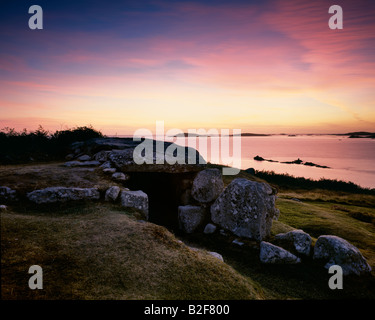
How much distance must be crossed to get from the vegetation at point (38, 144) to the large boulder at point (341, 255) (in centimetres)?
1494

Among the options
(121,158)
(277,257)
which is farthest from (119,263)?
(121,158)

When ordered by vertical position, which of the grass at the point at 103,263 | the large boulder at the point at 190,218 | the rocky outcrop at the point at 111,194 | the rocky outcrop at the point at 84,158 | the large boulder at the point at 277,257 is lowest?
the large boulder at the point at 277,257

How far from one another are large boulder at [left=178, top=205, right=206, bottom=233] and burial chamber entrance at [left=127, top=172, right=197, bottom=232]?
1.97 ft

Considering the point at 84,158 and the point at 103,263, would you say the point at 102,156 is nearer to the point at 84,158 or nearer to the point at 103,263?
the point at 84,158

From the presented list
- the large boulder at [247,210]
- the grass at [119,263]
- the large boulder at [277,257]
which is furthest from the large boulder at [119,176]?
the large boulder at [277,257]

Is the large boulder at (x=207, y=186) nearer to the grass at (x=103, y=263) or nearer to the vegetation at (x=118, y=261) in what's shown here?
the vegetation at (x=118, y=261)

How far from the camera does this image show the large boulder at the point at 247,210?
9.39 metres

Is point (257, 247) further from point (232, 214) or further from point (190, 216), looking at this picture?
point (190, 216)

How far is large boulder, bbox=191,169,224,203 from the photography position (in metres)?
11.4

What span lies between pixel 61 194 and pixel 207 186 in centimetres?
645

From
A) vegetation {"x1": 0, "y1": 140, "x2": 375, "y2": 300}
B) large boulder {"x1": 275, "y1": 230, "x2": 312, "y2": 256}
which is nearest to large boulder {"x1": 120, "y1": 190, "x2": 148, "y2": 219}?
vegetation {"x1": 0, "y1": 140, "x2": 375, "y2": 300}

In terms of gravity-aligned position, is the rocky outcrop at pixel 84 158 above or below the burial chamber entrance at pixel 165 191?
above

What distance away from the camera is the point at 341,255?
25.2ft
